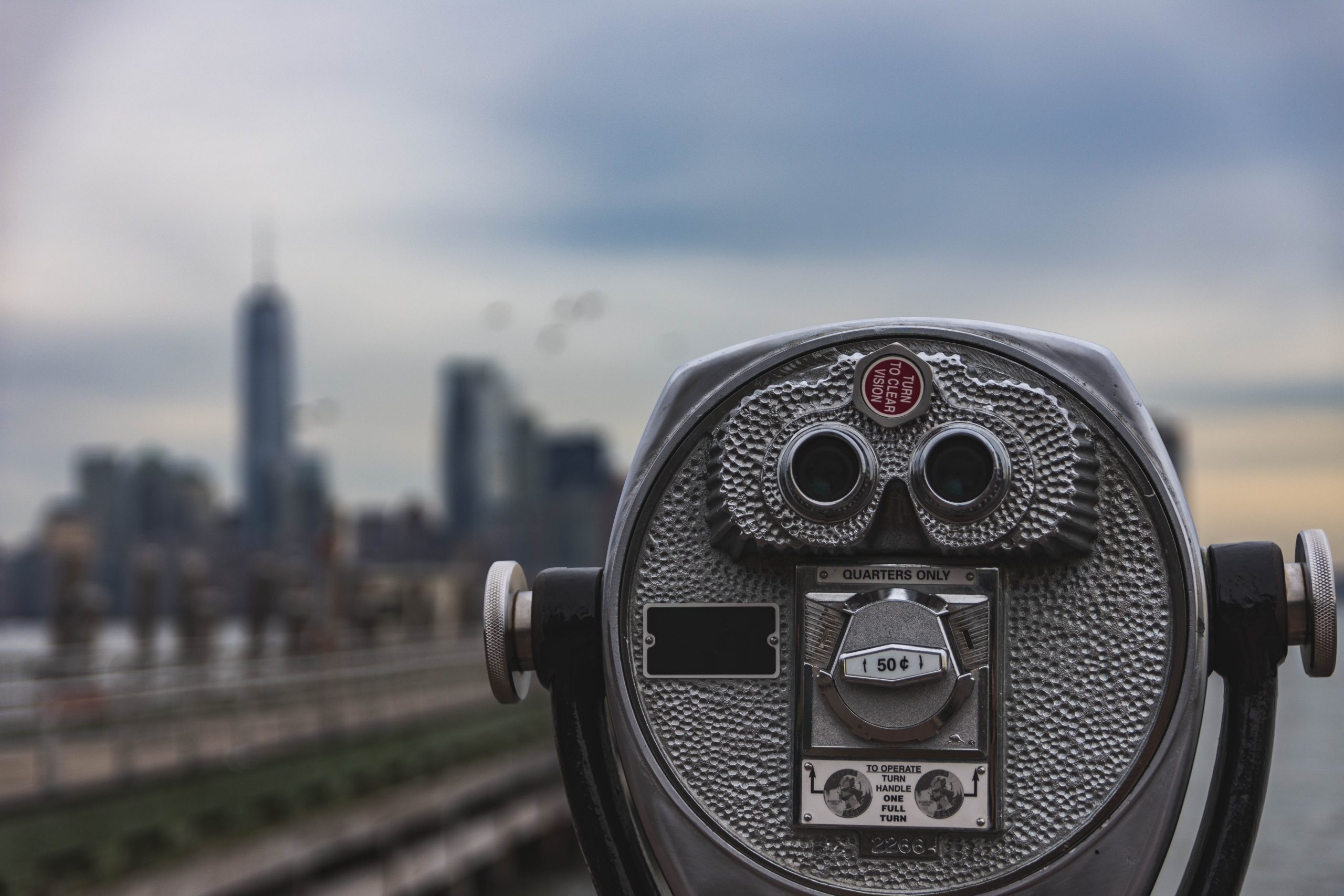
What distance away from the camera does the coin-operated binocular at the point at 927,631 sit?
170 centimetres

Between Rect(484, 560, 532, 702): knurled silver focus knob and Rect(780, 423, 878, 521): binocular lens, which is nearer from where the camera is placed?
Rect(780, 423, 878, 521): binocular lens

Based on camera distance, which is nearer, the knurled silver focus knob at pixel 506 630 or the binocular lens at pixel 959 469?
the binocular lens at pixel 959 469

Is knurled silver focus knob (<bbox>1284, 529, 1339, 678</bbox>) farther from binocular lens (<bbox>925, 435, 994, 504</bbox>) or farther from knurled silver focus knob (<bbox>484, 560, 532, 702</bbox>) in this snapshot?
knurled silver focus knob (<bbox>484, 560, 532, 702</bbox>)

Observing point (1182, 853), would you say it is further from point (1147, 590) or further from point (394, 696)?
point (1147, 590)

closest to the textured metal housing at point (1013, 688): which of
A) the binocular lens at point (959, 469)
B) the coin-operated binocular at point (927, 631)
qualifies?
the coin-operated binocular at point (927, 631)

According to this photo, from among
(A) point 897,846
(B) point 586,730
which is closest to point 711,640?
(B) point 586,730

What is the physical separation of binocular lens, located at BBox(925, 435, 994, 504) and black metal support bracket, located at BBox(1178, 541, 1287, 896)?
0.30 metres

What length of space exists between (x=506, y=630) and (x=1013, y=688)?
0.61 m

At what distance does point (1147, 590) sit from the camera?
5.66ft

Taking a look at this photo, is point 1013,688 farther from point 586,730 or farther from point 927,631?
point 586,730

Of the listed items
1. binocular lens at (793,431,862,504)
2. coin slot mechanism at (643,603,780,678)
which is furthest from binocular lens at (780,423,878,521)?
coin slot mechanism at (643,603,780,678)

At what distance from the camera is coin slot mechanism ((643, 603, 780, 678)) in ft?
5.82

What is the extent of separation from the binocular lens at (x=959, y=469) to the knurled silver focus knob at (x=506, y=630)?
0.52 m

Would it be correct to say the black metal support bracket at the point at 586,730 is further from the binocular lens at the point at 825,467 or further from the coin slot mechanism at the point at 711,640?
the binocular lens at the point at 825,467
